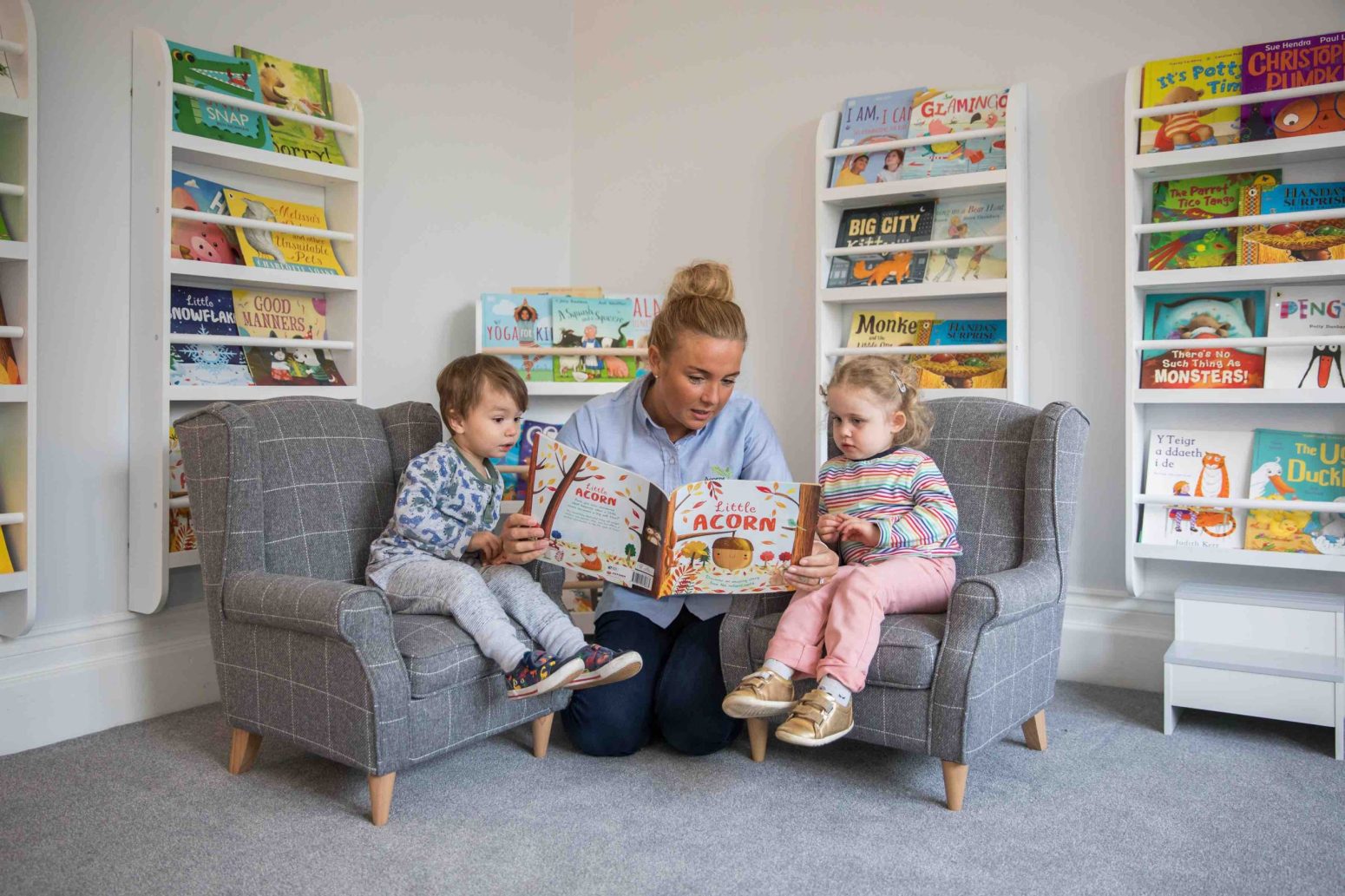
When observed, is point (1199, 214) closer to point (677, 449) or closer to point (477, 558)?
point (677, 449)

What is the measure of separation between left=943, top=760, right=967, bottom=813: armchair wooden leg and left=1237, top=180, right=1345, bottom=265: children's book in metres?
1.64

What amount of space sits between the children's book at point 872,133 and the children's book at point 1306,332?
1171mm

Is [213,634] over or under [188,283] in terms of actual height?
under

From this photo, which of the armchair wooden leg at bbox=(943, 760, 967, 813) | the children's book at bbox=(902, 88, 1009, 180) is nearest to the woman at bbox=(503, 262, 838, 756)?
the armchair wooden leg at bbox=(943, 760, 967, 813)

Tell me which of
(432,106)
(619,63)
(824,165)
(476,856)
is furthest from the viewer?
(619,63)

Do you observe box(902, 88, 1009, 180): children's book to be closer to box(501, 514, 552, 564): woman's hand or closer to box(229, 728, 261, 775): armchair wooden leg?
box(501, 514, 552, 564): woman's hand

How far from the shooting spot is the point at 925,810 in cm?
219

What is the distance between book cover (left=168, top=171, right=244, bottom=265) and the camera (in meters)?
2.83

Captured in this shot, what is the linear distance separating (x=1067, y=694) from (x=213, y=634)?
2367 millimetres

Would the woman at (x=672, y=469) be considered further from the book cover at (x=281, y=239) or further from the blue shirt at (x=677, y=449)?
the book cover at (x=281, y=239)

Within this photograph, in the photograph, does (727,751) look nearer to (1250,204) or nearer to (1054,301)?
(1054,301)

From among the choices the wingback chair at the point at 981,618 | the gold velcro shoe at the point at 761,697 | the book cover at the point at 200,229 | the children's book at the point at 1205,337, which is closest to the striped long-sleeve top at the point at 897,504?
the wingback chair at the point at 981,618

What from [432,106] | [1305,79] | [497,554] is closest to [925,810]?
[497,554]

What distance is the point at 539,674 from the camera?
2.17 m
